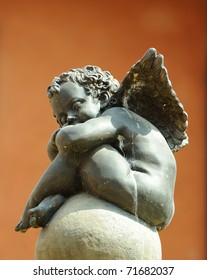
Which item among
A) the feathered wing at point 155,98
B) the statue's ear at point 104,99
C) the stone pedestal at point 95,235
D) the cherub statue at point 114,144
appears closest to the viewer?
the stone pedestal at point 95,235

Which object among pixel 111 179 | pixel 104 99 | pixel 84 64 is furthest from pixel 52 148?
pixel 84 64

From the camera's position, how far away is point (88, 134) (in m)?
2.77

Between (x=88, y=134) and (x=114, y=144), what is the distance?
12 cm

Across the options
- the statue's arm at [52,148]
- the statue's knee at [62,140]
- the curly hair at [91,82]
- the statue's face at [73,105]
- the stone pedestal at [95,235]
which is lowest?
the stone pedestal at [95,235]

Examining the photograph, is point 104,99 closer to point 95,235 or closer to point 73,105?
point 73,105

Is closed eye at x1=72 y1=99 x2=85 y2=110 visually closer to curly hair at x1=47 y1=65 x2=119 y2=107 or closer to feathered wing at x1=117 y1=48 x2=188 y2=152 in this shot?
curly hair at x1=47 y1=65 x2=119 y2=107

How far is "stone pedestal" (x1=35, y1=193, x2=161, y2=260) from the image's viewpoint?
2.63 m

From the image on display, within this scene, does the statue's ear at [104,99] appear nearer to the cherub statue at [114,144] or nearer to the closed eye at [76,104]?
the cherub statue at [114,144]

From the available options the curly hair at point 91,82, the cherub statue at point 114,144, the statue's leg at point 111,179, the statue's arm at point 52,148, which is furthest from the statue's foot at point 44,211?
the curly hair at point 91,82

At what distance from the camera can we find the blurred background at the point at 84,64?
5598 mm

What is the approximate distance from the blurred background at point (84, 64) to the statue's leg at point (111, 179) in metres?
2.72

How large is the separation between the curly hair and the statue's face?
0.02 metres

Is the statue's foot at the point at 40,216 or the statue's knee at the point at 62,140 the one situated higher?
the statue's knee at the point at 62,140
